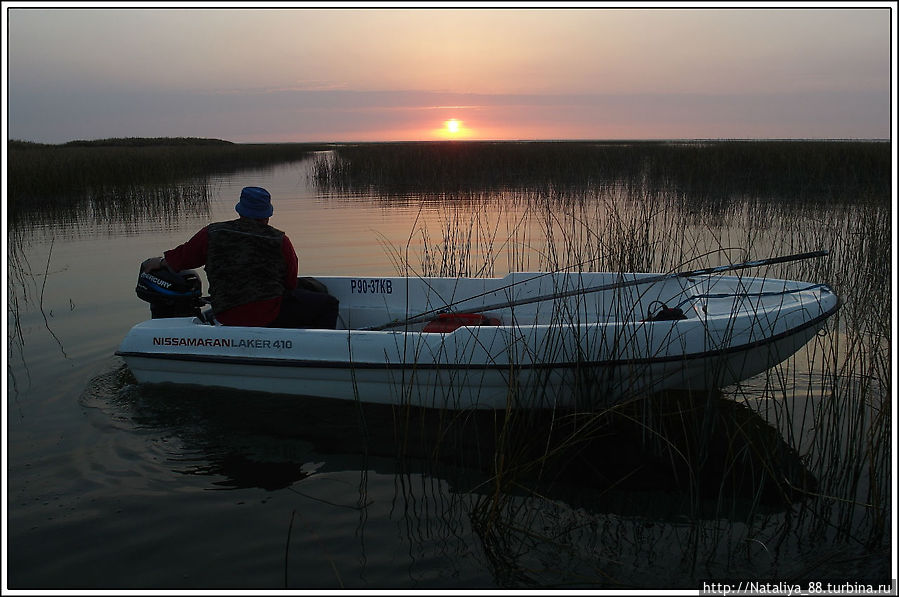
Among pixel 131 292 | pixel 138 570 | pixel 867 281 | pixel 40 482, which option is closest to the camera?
pixel 138 570

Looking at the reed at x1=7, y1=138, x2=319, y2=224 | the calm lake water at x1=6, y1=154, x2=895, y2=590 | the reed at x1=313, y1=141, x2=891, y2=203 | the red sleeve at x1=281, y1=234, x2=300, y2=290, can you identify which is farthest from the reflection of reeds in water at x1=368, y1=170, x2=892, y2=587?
the reed at x1=7, y1=138, x2=319, y2=224

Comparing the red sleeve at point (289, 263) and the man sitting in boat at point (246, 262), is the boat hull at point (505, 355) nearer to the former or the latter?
the man sitting in boat at point (246, 262)

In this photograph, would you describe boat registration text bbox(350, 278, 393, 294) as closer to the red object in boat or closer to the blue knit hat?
the red object in boat

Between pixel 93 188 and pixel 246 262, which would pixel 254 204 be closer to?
pixel 246 262

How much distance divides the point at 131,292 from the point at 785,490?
7051 mm

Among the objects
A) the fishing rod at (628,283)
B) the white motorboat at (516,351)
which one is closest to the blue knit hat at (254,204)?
the white motorboat at (516,351)

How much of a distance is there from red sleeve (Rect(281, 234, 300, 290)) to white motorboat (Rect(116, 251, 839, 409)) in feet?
1.45

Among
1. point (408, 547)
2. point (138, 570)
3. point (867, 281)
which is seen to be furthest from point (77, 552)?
point (867, 281)

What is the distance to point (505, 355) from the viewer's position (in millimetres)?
4441

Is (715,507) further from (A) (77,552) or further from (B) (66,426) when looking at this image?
(B) (66,426)

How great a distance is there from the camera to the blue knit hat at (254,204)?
15.8 feet

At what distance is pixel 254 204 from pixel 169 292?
1183 millimetres

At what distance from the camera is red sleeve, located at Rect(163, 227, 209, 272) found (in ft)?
16.0

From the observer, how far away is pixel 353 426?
4.64 metres
